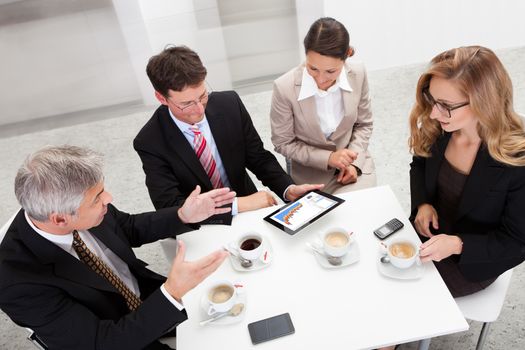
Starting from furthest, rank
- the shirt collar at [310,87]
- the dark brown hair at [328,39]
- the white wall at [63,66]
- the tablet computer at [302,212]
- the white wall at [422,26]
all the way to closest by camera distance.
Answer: the white wall at [63,66]
the white wall at [422,26]
the shirt collar at [310,87]
the dark brown hair at [328,39]
the tablet computer at [302,212]

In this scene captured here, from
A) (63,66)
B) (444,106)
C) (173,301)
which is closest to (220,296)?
(173,301)

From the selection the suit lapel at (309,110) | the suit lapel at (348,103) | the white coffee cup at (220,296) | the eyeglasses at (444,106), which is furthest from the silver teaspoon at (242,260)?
the suit lapel at (348,103)

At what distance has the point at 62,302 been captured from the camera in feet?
4.47

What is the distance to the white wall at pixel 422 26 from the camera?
14.2ft

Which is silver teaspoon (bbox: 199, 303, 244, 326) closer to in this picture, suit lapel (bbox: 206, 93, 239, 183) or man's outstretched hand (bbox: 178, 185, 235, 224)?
man's outstretched hand (bbox: 178, 185, 235, 224)

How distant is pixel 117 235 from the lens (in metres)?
1.77

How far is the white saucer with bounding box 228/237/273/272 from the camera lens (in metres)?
1.53

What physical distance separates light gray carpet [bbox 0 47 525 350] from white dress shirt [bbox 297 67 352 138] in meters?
0.82

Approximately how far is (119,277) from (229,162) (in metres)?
0.77

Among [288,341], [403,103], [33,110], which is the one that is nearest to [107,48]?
[33,110]

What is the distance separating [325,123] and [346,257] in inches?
41.2

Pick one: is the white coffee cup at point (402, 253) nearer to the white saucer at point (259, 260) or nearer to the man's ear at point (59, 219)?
the white saucer at point (259, 260)

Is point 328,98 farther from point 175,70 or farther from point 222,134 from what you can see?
point 175,70

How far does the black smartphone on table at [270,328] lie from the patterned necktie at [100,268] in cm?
58
